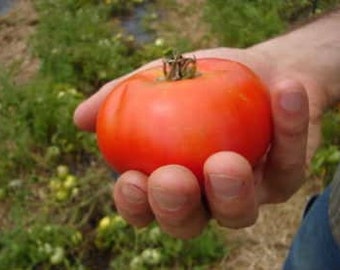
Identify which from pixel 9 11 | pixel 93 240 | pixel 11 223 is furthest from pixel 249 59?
pixel 9 11

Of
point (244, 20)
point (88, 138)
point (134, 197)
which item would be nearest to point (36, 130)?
point (88, 138)

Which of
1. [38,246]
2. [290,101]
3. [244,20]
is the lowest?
[38,246]

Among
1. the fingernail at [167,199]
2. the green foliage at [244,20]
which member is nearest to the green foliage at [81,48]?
the green foliage at [244,20]

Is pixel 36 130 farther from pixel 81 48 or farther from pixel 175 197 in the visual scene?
pixel 175 197

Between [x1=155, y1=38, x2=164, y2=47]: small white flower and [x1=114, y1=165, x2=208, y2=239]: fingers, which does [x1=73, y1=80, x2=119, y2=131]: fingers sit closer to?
[x1=114, y1=165, x2=208, y2=239]: fingers

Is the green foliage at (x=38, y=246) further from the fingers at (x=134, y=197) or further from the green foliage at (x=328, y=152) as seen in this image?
the fingers at (x=134, y=197)

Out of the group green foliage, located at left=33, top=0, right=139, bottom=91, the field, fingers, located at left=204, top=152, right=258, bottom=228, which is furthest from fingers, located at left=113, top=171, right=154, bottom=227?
green foliage, located at left=33, top=0, right=139, bottom=91

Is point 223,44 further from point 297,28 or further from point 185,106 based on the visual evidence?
point 185,106
